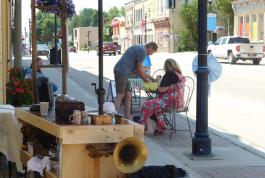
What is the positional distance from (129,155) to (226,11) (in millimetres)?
63343

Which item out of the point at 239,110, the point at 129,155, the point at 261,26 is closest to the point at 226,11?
the point at 261,26

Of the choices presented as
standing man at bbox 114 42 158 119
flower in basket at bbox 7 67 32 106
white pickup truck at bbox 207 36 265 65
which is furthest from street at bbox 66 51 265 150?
Result: white pickup truck at bbox 207 36 265 65

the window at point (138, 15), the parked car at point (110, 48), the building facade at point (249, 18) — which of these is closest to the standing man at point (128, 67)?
the building facade at point (249, 18)

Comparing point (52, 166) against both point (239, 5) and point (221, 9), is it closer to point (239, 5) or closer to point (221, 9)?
point (239, 5)

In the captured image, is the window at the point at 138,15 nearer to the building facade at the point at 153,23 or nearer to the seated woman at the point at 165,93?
the building facade at the point at 153,23

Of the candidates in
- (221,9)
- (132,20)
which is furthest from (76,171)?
(132,20)

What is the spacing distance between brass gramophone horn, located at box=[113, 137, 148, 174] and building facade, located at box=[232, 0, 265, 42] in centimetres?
5155

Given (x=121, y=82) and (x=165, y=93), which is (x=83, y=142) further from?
(x=121, y=82)

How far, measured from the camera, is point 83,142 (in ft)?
16.7

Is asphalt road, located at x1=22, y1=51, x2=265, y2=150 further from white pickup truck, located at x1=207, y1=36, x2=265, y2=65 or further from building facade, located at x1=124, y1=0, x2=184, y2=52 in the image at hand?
building facade, located at x1=124, y1=0, x2=184, y2=52

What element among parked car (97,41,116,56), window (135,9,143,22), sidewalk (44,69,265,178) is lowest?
sidewalk (44,69,265,178)

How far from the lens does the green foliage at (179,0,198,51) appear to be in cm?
6638

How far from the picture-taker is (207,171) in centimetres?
731

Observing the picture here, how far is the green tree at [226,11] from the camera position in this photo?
6551cm
